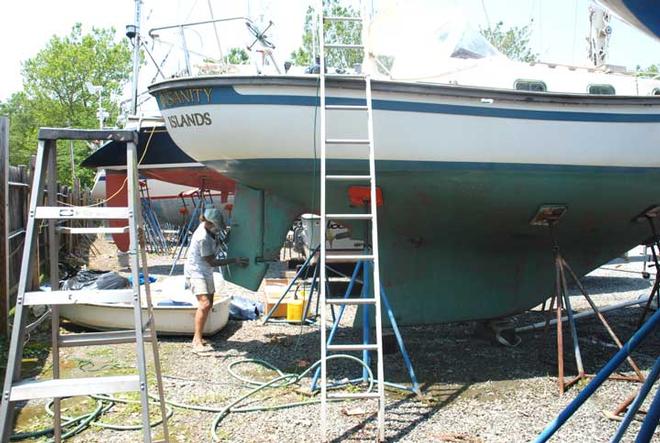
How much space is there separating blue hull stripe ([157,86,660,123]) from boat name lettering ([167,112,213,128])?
116 mm

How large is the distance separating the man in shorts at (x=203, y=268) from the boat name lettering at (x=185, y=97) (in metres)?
1.42

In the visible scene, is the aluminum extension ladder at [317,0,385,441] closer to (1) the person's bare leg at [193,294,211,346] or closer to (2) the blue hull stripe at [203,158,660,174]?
(2) the blue hull stripe at [203,158,660,174]

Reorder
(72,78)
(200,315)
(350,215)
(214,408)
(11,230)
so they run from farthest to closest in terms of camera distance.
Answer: (72,78) → (11,230) → (200,315) → (350,215) → (214,408)

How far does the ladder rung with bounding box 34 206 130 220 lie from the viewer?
2.86 meters

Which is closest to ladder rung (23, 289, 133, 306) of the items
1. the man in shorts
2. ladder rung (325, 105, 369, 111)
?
ladder rung (325, 105, 369, 111)

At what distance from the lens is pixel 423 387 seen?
213 inches

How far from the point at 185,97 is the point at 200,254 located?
189 cm

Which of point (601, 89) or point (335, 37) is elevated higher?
point (335, 37)

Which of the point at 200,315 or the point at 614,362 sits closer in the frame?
the point at 614,362

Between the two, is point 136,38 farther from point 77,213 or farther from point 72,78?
point 72,78

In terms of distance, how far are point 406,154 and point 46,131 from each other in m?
3.46

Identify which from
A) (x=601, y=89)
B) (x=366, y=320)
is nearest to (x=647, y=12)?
(x=366, y=320)

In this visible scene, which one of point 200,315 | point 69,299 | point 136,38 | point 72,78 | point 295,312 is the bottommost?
point 295,312

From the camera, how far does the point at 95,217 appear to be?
292cm
